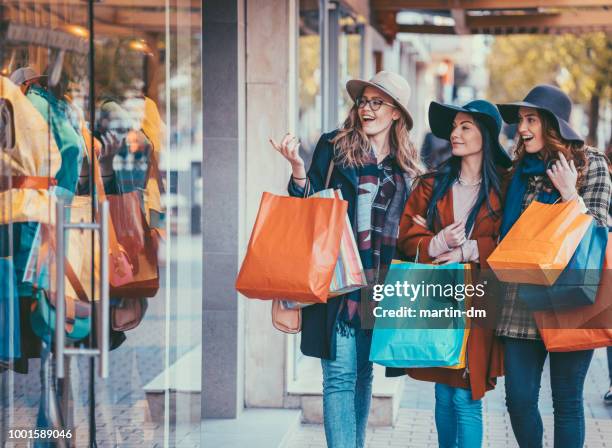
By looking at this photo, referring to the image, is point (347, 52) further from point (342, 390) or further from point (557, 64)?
point (557, 64)

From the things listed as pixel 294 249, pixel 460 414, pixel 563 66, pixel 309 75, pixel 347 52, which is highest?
pixel 563 66

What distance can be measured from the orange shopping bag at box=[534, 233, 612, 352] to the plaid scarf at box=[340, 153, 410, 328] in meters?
0.77

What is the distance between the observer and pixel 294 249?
4.57 m

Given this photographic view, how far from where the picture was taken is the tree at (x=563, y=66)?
2331 cm

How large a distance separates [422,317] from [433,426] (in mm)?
2266

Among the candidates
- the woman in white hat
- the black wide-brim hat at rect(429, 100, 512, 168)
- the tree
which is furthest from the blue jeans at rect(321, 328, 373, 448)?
the tree

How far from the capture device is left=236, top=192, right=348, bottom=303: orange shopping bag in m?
4.55

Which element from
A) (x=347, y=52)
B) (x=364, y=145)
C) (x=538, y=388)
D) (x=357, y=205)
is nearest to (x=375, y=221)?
(x=357, y=205)

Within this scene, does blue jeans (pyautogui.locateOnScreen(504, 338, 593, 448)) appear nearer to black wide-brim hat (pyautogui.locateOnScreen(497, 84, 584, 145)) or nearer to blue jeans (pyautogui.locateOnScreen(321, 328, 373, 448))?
blue jeans (pyautogui.locateOnScreen(321, 328, 373, 448))

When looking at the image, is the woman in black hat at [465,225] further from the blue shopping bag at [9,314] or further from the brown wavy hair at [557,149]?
the blue shopping bag at [9,314]

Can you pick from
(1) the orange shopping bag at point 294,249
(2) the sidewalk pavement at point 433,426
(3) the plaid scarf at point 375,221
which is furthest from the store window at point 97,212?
(2) the sidewalk pavement at point 433,426

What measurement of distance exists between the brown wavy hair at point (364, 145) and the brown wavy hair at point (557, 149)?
586 mm

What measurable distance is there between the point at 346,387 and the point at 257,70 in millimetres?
2425

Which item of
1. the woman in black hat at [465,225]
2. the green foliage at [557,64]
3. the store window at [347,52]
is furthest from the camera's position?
the green foliage at [557,64]
